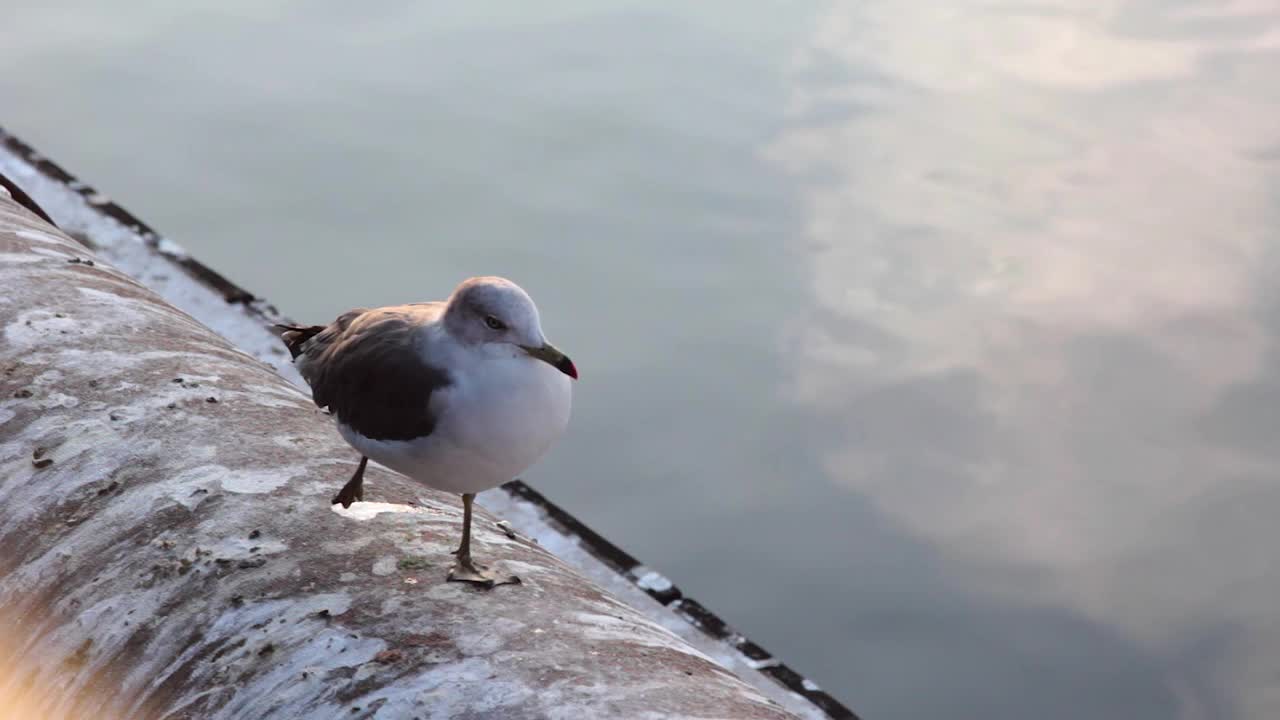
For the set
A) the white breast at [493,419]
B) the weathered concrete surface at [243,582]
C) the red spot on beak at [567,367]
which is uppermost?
the red spot on beak at [567,367]

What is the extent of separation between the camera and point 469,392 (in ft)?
8.46

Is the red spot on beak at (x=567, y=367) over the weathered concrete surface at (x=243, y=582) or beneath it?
over

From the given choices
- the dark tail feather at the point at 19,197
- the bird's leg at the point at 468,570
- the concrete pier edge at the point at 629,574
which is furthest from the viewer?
the dark tail feather at the point at 19,197

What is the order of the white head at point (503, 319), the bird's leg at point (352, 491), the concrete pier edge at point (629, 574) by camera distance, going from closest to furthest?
the white head at point (503, 319) < the bird's leg at point (352, 491) < the concrete pier edge at point (629, 574)

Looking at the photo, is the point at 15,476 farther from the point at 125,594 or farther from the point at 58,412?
the point at 125,594

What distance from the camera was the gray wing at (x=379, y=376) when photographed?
2.62 meters

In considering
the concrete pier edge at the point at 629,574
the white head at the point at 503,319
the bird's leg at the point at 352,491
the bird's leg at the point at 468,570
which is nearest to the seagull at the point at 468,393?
the white head at the point at 503,319

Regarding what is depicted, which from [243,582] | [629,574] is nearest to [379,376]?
[243,582]

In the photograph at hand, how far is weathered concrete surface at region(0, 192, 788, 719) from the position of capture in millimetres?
2568

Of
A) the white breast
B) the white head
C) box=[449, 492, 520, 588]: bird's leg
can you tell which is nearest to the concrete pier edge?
box=[449, 492, 520, 588]: bird's leg

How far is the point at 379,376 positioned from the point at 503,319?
1.06ft

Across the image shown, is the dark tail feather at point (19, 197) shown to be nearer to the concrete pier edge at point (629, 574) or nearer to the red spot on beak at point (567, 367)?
the concrete pier edge at point (629, 574)

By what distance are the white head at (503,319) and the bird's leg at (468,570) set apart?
396 millimetres

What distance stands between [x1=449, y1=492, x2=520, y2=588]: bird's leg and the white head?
0.40m
